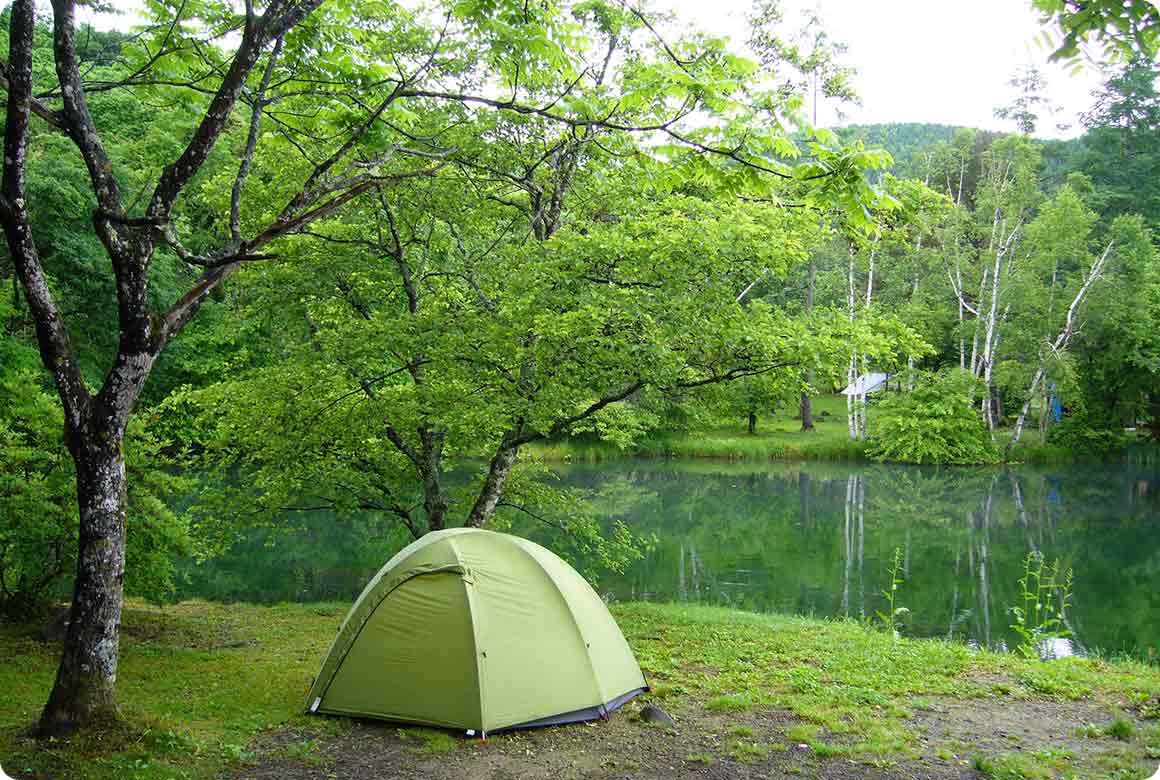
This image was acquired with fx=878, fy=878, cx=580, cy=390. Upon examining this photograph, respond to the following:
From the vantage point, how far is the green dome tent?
6340 millimetres

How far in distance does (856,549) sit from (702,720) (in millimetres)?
12992

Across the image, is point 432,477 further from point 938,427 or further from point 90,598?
point 938,427

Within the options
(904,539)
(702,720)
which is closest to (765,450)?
(904,539)

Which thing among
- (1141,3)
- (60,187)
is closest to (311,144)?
(1141,3)

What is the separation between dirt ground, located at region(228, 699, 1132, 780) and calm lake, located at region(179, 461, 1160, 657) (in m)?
5.78

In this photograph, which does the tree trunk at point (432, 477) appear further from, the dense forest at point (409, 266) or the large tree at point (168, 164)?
the large tree at point (168, 164)

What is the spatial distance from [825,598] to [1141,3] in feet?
41.3

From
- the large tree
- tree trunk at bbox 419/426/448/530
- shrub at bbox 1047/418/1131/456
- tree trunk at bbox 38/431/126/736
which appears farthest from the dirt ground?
shrub at bbox 1047/418/1131/456

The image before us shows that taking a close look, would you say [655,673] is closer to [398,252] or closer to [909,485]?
[398,252]

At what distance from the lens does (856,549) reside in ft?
61.4

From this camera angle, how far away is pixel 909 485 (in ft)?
92.6

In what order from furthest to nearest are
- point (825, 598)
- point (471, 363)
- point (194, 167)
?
point (825, 598) → point (471, 363) → point (194, 167)

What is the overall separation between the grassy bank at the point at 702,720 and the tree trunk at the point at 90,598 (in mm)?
202

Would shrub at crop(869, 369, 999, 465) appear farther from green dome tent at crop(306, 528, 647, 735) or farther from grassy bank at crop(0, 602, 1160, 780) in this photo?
green dome tent at crop(306, 528, 647, 735)
